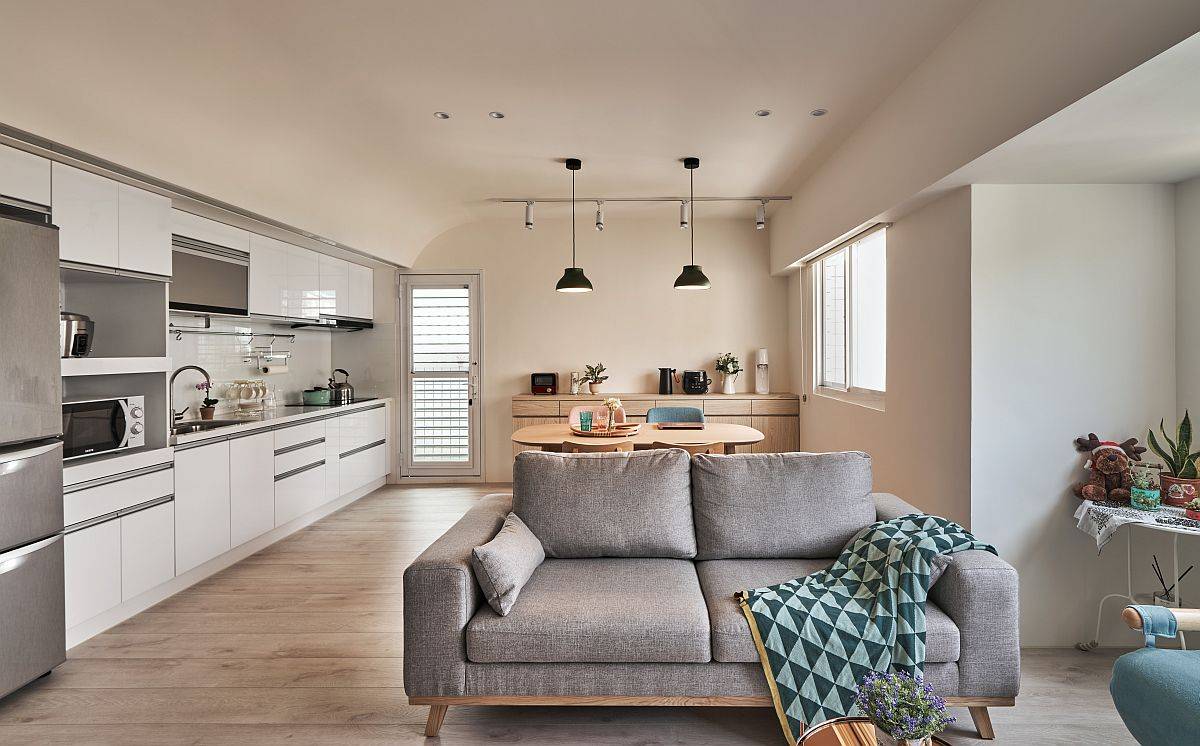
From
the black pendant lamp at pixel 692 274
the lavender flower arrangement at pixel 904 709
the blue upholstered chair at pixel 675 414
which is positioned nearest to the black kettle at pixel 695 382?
the blue upholstered chair at pixel 675 414

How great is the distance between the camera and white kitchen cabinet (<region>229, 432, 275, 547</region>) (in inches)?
162

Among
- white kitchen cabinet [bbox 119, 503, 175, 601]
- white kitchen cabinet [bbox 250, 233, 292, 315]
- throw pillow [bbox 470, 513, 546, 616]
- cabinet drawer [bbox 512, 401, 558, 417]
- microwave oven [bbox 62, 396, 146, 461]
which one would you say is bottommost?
white kitchen cabinet [bbox 119, 503, 175, 601]

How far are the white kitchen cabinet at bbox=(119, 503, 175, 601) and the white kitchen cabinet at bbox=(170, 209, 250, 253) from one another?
5.29 feet

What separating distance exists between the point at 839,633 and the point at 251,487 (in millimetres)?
3777

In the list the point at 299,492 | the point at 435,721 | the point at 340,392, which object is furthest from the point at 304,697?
the point at 340,392

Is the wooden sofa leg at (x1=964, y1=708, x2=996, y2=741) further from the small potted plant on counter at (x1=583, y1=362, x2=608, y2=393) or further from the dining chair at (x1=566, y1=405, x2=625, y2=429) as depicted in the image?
the small potted plant on counter at (x1=583, y1=362, x2=608, y2=393)

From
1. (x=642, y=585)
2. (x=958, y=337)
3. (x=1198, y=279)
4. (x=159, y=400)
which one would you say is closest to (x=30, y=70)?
(x=159, y=400)

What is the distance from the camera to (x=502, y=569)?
2223 millimetres

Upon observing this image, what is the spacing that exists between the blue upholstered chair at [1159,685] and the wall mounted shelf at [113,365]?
4173 mm

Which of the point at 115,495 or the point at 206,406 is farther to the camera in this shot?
the point at 206,406

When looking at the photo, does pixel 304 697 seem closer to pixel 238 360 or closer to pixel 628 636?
pixel 628 636

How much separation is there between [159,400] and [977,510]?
4234 mm

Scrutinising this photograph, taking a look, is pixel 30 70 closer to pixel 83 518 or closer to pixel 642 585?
pixel 83 518

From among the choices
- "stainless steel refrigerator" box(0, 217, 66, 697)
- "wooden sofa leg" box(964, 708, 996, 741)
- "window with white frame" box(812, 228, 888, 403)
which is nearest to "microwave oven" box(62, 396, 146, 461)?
"stainless steel refrigerator" box(0, 217, 66, 697)
